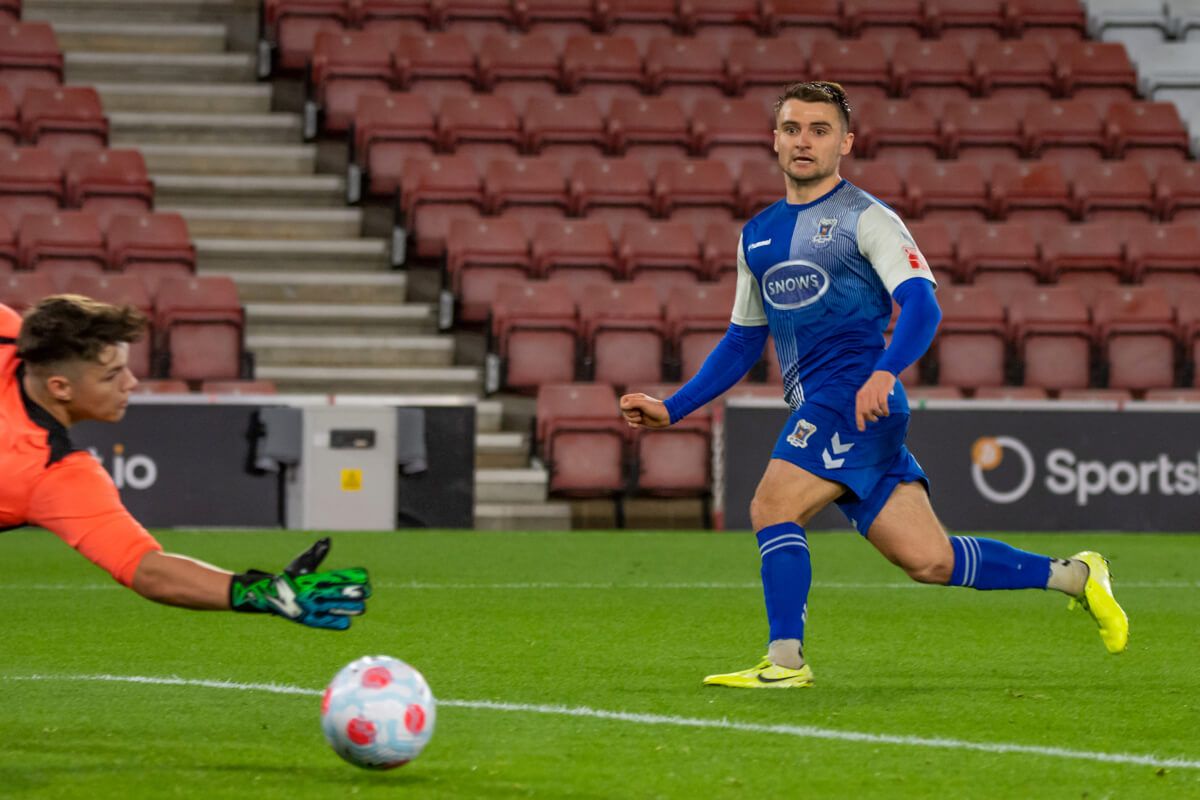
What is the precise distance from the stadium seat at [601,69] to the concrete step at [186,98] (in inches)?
130

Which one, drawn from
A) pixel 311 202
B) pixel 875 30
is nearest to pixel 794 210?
pixel 311 202

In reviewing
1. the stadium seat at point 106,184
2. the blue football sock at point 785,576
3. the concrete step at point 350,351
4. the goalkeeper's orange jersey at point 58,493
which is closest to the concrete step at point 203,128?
the stadium seat at point 106,184

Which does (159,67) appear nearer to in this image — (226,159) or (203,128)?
(203,128)

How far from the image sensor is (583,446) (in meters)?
12.0

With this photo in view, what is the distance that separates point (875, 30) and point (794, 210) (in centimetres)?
1365

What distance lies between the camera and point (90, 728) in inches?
162

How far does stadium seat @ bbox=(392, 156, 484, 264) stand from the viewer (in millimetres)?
14328

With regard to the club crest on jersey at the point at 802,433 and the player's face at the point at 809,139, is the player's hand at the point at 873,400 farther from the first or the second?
the player's face at the point at 809,139

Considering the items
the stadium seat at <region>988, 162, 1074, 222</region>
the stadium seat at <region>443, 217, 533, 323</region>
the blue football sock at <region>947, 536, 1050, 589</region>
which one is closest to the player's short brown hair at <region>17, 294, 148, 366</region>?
the blue football sock at <region>947, 536, 1050, 589</region>

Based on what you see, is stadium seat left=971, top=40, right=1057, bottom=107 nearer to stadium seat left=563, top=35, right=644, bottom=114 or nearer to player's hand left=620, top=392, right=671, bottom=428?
stadium seat left=563, top=35, right=644, bottom=114

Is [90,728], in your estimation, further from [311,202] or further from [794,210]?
[311,202]

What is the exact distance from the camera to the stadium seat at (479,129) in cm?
1523

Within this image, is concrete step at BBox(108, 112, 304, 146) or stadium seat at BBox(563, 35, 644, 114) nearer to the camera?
concrete step at BBox(108, 112, 304, 146)

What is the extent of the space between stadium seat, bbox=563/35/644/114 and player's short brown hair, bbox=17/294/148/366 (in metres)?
12.9
